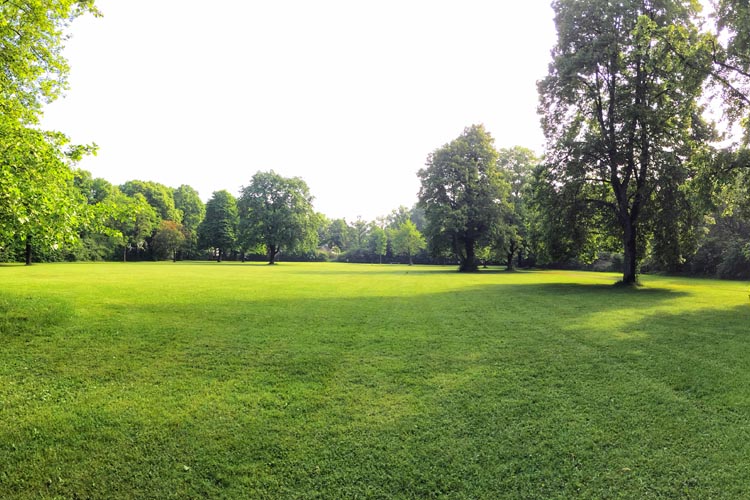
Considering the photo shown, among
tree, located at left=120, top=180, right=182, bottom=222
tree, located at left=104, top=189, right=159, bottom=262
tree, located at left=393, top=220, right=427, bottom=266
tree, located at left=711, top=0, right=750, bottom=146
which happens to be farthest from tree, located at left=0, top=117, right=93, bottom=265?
tree, located at left=120, top=180, right=182, bottom=222

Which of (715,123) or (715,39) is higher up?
(715,39)

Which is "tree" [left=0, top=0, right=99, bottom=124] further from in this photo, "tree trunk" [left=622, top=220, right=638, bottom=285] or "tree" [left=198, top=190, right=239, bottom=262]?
"tree" [left=198, top=190, right=239, bottom=262]

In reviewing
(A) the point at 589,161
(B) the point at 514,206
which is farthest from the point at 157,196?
(A) the point at 589,161

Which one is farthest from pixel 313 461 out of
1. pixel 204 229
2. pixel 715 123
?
pixel 204 229

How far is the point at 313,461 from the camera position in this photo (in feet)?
14.6

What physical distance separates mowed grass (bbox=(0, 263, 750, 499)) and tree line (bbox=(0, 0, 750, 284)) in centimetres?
396

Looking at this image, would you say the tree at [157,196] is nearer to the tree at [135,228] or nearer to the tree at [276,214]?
the tree at [135,228]

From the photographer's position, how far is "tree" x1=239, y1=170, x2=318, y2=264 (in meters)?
65.6

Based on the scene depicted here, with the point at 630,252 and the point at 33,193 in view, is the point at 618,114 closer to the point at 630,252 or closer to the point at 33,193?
the point at 630,252

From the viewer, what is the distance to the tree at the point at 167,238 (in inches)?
3041

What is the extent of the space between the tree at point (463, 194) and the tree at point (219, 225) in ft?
166

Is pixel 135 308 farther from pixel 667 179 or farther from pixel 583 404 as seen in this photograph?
pixel 667 179

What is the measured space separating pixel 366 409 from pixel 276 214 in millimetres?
63217

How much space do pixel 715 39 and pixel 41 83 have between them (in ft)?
86.4
